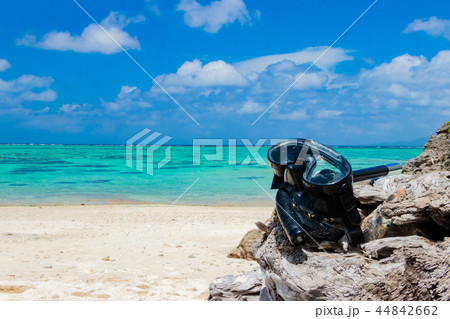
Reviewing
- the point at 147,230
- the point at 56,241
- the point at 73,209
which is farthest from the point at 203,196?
the point at 56,241

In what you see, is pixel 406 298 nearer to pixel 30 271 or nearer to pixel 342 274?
pixel 342 274

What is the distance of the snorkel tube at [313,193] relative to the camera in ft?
9.64

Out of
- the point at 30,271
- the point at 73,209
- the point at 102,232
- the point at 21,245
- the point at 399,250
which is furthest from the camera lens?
the point at 73,209

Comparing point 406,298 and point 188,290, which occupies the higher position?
point 406,298

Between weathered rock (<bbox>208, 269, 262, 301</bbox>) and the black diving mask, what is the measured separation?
1.28m

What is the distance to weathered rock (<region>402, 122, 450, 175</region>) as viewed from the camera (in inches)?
204

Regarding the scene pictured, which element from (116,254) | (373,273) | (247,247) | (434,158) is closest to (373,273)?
(373,273)

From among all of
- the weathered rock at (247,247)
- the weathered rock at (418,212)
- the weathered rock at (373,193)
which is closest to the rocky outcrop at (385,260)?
the weathered rock at (418,212)

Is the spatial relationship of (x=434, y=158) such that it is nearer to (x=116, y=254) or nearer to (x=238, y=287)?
(x=238, y=287)

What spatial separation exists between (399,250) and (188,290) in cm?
316

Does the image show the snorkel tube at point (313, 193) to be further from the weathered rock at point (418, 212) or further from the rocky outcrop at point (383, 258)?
the weathered rock at point (418, 212)

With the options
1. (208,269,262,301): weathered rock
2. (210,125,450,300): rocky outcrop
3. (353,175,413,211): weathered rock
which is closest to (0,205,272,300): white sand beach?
(208,269,262,301): weathered rock

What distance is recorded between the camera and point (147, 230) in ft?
32.7
